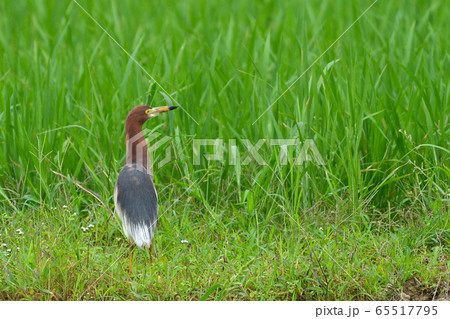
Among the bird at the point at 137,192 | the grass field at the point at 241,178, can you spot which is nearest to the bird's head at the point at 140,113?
the bird at the point at 137,192

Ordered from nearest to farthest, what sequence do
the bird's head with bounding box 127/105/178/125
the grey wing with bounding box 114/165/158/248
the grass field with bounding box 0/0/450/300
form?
1. the grass field with bounding box 0/0/450/300
2. the grey wing with bounding box 114/165/158/248
3. the bird's head with bounding box 127/105/178/125

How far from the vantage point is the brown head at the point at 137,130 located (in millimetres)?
3668

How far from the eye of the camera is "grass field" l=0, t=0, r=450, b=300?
11.0ft

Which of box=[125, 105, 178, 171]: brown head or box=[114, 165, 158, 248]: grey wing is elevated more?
box=[125, 105, 178, 171]: brown head

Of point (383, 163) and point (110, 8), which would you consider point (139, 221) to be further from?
point (110, 8)

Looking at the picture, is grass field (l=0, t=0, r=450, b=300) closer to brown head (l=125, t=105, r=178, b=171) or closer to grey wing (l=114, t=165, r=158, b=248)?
grey wing (l=114, t=165, r=158, b=248)

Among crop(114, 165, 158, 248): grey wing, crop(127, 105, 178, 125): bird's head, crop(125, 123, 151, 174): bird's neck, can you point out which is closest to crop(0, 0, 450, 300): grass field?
crop(114, 165, 158, 248): grey wing

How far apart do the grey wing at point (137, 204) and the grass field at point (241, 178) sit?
0.15 meters

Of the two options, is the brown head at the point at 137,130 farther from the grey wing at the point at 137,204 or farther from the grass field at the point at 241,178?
the grass field at the point at 241,178

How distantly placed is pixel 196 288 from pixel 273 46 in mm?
3184

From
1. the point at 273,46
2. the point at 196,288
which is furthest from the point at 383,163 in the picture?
the point at 273,46
